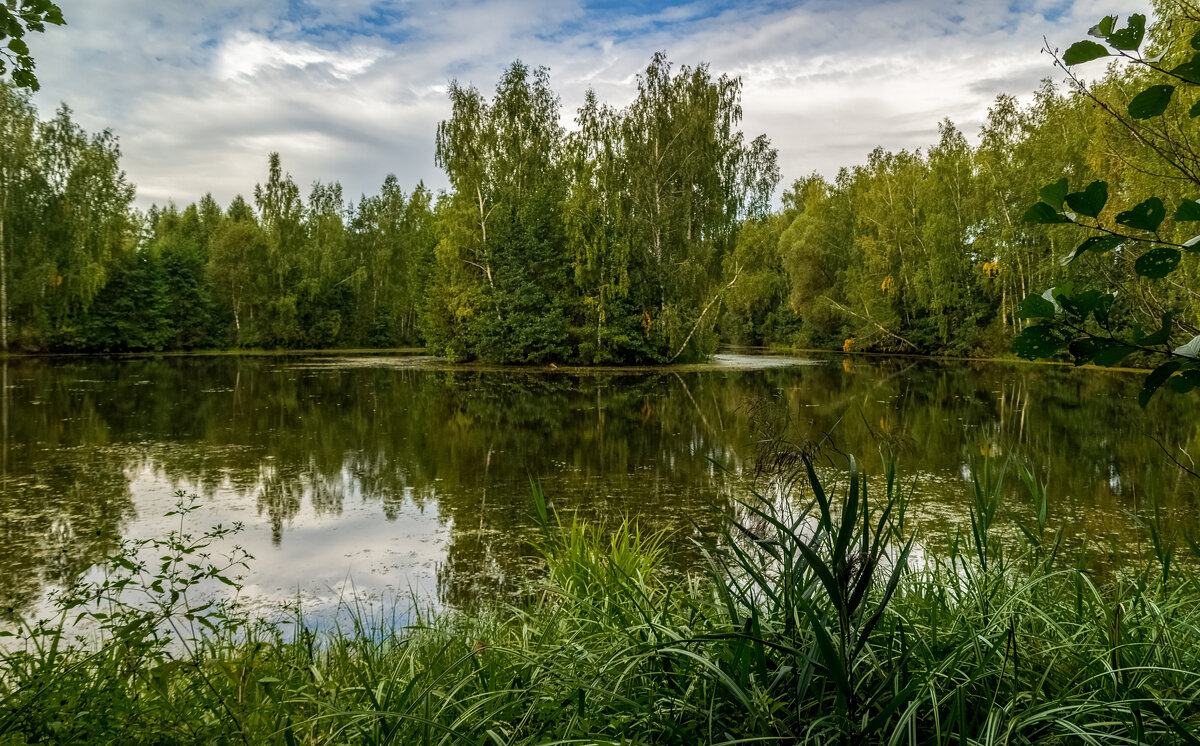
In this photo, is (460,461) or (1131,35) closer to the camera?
(1131,35)

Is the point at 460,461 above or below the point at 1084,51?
below

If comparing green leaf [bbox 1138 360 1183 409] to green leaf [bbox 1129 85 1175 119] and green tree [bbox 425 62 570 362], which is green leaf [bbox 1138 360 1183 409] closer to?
green leaf [bbox 1129 85 1175 119]

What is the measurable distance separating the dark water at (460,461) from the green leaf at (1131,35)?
4.31 feet

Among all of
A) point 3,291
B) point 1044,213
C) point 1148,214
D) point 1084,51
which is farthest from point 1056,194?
point 3,291

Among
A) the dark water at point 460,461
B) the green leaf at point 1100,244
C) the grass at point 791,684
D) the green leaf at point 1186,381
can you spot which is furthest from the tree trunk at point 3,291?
the green leaf at point 1186,381

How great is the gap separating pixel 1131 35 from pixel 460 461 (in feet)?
30.9

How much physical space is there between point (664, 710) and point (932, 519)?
5602 millimetres

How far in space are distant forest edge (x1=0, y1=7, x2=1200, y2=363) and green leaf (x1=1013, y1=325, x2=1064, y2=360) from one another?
16603 millimetres

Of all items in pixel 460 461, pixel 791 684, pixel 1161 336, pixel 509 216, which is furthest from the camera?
pixel 509 216

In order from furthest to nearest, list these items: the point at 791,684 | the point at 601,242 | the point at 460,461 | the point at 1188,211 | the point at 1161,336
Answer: the point at 601,242
the point at 460,461
the point at 791,684
the point at 1161,336
the point at 1188,211

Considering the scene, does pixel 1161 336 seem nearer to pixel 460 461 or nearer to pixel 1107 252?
pixel 1107 252

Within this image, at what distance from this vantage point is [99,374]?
23266 mm

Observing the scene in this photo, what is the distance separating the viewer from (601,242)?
25516 millimetres

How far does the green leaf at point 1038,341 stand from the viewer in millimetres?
1317
